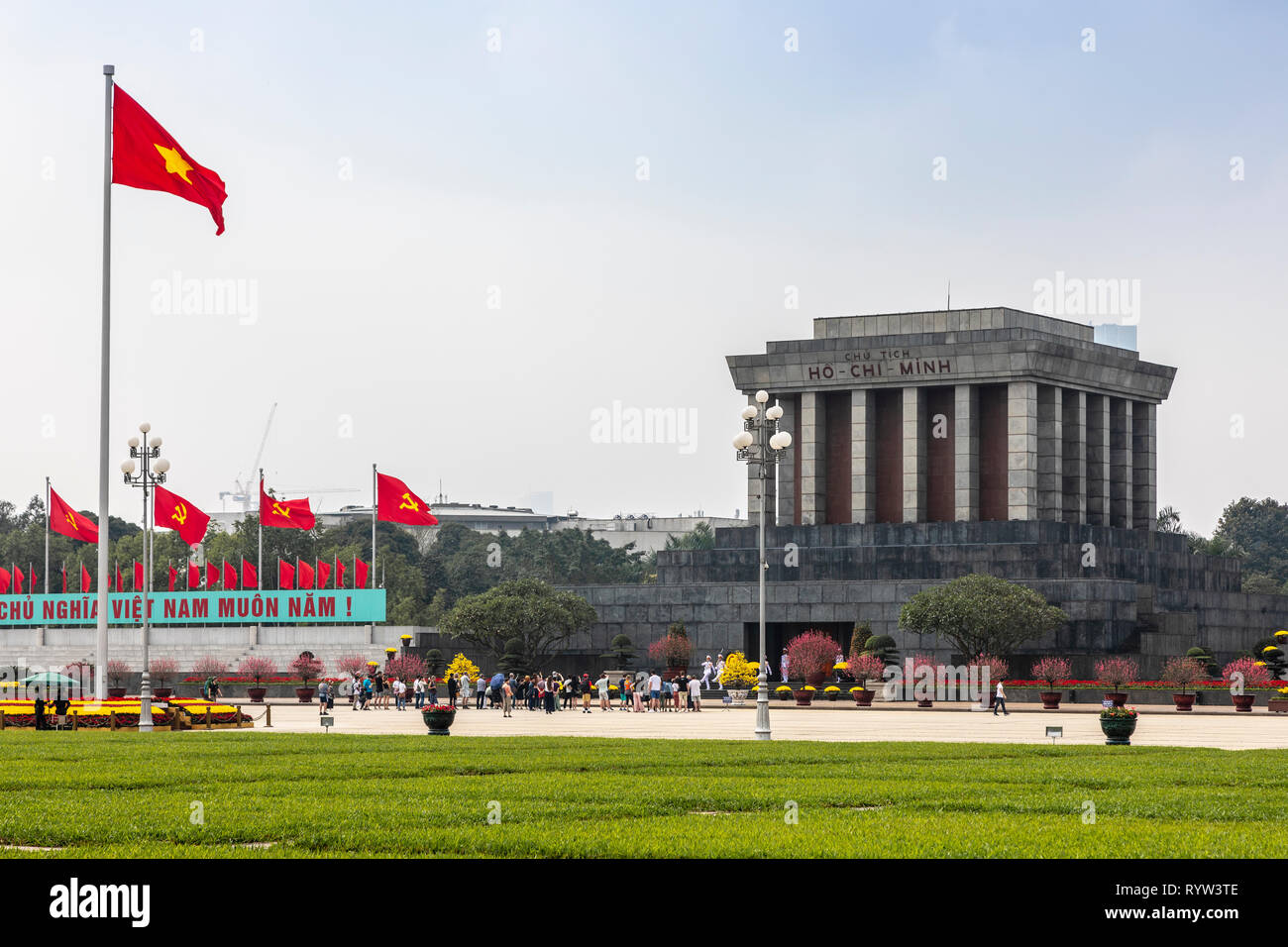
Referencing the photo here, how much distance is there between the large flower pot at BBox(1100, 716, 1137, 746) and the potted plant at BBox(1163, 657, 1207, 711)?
23454mm

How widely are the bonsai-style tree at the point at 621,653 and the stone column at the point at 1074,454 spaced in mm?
21593

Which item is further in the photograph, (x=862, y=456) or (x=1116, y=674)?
(x=862, y=456)

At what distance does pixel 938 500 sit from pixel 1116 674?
19.8 m

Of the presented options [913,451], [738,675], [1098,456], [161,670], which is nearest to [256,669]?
[161,670]

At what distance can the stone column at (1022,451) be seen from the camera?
8100 cm

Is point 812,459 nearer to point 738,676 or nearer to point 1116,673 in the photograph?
point 738,676

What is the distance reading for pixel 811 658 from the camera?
71.3 metres

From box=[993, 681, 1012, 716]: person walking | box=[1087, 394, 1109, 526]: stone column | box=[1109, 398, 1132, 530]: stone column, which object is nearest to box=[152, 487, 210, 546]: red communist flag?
box=[993, 681, 1012, 716]: person walking

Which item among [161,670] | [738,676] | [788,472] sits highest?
[788,472]

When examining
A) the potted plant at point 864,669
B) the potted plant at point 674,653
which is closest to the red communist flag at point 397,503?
the potted plant at point 674,653
